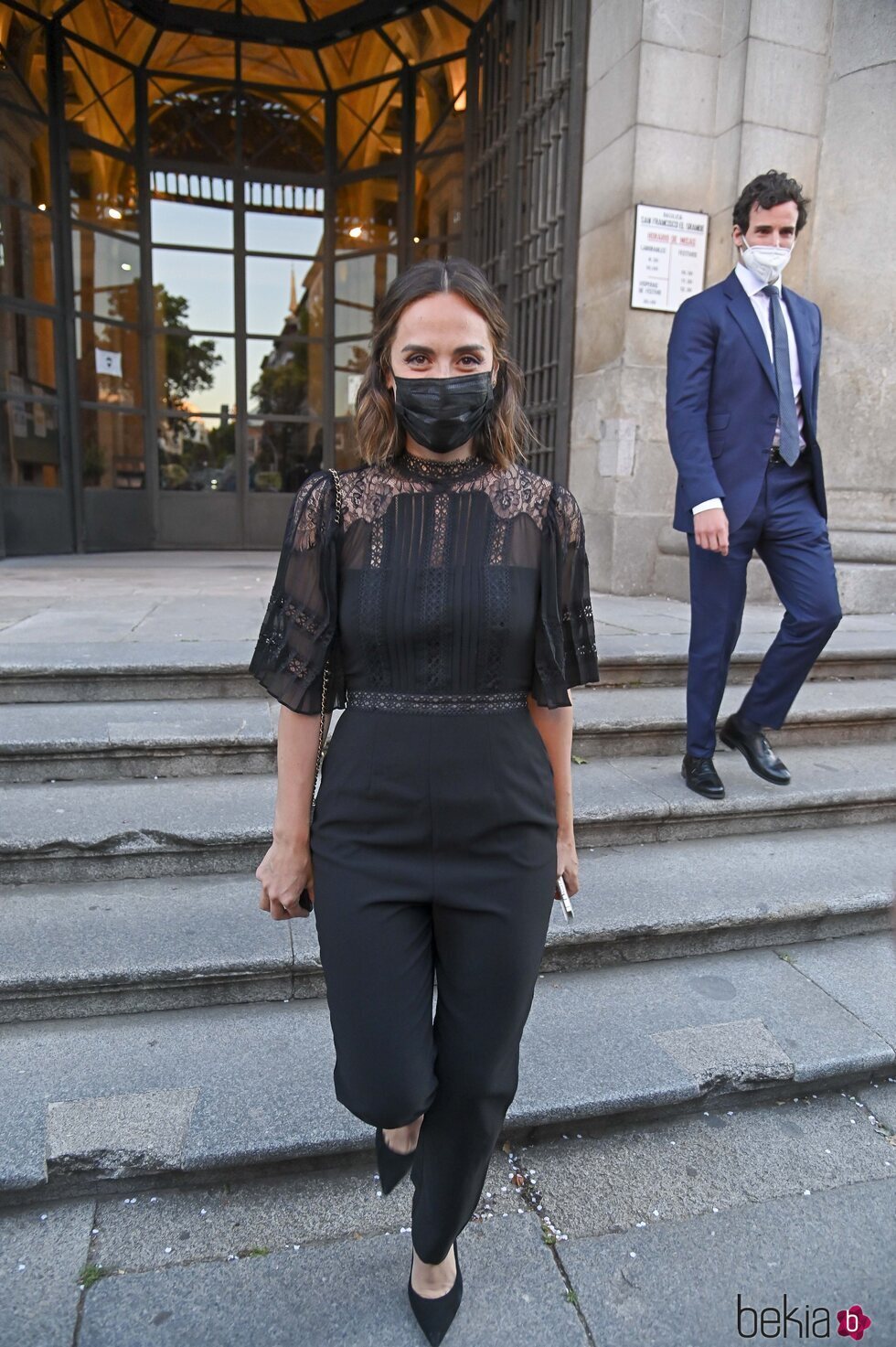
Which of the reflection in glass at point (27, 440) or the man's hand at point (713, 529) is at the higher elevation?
the reflection in glass at point (27, 440)

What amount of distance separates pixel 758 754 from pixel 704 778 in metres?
0.32

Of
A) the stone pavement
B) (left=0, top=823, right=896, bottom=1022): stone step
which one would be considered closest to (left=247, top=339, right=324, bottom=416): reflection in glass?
the stone pavement

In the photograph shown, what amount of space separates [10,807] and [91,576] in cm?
500

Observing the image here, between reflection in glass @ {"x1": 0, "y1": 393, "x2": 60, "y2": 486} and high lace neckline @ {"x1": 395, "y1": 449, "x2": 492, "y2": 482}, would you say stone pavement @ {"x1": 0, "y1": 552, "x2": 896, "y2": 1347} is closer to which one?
high lace neckline @ {"x1": 395, "y1": 449, "x2": 492, "y2": 482}

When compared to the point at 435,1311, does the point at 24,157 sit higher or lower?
higher

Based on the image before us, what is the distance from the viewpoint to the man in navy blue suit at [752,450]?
354 centimetres

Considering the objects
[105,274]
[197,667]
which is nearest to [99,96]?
[105,274]

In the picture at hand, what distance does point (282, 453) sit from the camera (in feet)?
37.0

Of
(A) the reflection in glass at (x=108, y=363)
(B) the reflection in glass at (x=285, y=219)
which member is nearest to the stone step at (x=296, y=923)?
(A) the reflection in glass at (x=108, y=363)

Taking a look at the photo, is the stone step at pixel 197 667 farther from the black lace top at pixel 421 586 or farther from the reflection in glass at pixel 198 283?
the reflection in glass at pixel 198 283

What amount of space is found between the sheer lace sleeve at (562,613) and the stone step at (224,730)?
215 cm

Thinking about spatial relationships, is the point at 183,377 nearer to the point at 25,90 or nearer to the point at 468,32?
the point at 25,90

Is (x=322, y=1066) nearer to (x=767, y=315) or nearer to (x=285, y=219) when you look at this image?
(x=767, y=315)

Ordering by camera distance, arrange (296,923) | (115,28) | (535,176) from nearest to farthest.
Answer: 1. (296,923)
2. (535,176)
3. (115,28)
